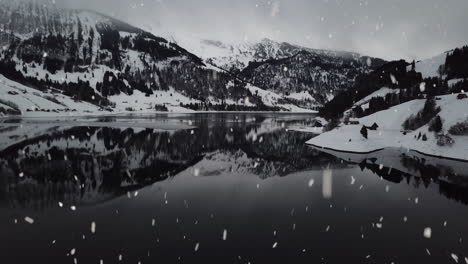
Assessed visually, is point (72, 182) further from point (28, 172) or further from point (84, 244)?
point (84, 244)

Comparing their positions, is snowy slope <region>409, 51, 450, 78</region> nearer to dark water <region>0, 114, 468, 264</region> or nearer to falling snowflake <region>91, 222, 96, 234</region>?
dark water <region>0, 114, 468, 264</region>

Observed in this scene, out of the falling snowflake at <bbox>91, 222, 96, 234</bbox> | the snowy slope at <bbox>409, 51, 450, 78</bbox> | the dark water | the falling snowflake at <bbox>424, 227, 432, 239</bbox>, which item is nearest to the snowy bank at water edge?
the dark water

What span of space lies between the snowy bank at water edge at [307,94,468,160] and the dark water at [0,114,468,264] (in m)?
7.66

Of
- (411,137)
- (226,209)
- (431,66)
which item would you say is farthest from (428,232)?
(431,66)

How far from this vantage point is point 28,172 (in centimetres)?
3875

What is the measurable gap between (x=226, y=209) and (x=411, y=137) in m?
58.6

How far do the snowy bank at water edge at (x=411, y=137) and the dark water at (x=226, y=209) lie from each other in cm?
766

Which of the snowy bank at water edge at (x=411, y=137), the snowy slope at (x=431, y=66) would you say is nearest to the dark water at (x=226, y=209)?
the snowy bank at water edge at (x=411, y=137)

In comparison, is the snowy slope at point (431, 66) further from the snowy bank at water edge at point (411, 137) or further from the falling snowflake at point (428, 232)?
the falling snowflake at point (428, 232)

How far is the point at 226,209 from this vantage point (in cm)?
2756

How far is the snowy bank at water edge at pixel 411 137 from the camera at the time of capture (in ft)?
197

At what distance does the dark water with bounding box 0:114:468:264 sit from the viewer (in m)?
19.2

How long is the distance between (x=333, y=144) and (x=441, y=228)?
47345 mm

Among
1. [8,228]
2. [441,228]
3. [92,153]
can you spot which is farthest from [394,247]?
[92,153]
